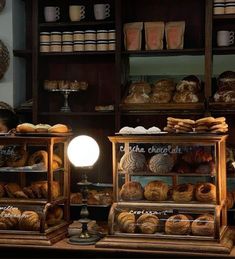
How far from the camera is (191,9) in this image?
4922 mm

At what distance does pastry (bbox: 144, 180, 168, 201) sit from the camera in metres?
3.78

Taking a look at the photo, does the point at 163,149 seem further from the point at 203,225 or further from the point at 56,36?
the point at 56,36

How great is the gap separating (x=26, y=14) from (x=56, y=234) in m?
2.21

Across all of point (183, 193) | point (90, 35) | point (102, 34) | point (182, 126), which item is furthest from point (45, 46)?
point (183, 193)

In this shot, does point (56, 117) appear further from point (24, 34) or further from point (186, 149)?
point (186, 149)

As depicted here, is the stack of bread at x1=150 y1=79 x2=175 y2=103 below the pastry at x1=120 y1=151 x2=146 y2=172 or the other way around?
the other way around

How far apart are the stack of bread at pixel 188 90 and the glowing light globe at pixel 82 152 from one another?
103 cm

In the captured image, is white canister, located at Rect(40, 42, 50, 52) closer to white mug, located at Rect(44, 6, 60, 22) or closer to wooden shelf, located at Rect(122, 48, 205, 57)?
white mug, located at Rect(44, 6, 60, 22)

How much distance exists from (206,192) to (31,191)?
1218mm

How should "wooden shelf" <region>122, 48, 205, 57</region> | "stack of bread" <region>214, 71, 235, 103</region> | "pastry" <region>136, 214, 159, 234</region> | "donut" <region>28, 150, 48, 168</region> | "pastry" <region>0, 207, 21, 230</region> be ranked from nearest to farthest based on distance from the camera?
"pastry" <region>136, 214, 159, 234</region> < "pastry" <region>0, 207, 21, 230</region> < "donut" <region>28, 150, 48, 168</region> < "stack of bread" <region>214, 71, 235, 103</region> < "wooden shelf" <region>122, 48, 205, 57</region>

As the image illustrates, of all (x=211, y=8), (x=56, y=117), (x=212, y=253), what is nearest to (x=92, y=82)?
(x=56, y=117)

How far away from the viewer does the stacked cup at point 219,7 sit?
15.0ft

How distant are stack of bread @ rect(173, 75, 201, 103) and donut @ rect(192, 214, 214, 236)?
3.93 feet

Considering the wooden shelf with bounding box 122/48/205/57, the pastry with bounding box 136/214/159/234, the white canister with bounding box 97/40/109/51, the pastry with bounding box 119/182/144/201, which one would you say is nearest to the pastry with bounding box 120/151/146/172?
the pastry with bounding box 119/182/144/201
